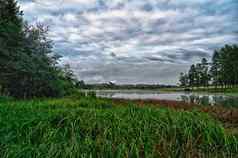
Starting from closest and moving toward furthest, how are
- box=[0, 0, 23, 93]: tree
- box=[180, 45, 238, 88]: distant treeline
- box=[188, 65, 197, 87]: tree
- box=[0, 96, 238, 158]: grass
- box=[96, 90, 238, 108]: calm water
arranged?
box=[0, 96, 238, 158]: grass → box=[0, 0, 23, 93]: tree → box=[96, 90, 238, 108]: calm water → box=[180, 45, 238, 88]: distant treeline → box=[188, 65, 197, 87]: tree

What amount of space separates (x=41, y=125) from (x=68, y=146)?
1136 mm

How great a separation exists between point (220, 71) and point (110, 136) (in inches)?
2399

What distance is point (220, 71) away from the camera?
62344 millimetres

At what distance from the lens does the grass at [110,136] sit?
473 cm

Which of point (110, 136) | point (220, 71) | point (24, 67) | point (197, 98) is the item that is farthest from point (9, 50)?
point (220, 71)

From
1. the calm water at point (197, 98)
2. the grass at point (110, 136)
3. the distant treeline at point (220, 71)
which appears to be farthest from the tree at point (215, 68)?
the grass at point (110, 136)

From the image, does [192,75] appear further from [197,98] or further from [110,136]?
[110,136]

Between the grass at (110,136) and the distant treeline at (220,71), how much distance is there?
182ft

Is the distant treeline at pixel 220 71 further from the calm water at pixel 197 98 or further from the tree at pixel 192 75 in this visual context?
the calm water at pixel 197 98

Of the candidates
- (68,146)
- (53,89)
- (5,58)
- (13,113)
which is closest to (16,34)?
(5,58)

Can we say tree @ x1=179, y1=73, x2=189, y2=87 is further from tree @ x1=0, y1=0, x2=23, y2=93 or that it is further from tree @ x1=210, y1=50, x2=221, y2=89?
tree @ x1=0, y1=0, x2=23, y2=93

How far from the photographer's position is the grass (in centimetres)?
473

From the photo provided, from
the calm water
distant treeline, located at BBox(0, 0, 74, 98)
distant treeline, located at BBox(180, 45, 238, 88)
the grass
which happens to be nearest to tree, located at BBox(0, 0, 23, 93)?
distant treeline, located at BBox(0, 0, 74, 98)

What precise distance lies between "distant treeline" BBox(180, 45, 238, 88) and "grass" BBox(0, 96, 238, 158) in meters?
55.5
